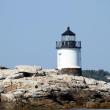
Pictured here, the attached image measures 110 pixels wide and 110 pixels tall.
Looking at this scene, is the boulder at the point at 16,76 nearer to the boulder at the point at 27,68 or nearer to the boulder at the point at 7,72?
the boulder at the point at 7,72

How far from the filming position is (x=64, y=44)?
45562 millimetres

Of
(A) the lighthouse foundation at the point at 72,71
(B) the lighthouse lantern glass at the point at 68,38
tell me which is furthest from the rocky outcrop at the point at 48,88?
(B) the lighthouse lantern glass at the point at 68,38

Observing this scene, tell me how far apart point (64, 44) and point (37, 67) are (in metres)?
5.94

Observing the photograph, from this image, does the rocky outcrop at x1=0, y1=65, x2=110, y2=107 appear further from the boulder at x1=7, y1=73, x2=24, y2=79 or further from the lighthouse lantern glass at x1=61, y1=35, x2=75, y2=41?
the lighthouse lantern glass at x1=61, y1=35, x2=75, y2=41

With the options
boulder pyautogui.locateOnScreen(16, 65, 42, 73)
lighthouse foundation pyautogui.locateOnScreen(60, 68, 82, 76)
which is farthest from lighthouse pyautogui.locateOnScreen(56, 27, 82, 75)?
boulder pyautogui.locateOnScreen(16, 65, 42, 73)

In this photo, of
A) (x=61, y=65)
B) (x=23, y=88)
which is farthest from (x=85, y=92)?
(x=61, y=65)

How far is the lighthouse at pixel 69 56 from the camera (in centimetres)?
4484

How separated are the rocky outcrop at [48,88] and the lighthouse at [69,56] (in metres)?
5.24

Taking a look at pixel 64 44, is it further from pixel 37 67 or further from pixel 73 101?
pixel 73 101

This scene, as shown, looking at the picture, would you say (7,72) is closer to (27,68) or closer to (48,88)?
(27,68)

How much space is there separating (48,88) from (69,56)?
891 centimetres

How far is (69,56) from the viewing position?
4506 cm

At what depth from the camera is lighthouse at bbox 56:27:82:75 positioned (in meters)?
44.8

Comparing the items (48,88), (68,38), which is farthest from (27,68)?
(68,38)
